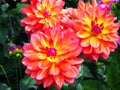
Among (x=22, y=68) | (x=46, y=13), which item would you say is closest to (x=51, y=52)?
(x=46, y=13)

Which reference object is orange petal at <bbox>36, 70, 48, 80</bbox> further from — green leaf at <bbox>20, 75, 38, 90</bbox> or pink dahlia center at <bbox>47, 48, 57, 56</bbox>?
green leaf at <bbox>20, 75, 38, 90</bbox>

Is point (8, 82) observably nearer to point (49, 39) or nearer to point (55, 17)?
point (55, 17)

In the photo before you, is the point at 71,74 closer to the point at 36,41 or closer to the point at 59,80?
the point at 59,80

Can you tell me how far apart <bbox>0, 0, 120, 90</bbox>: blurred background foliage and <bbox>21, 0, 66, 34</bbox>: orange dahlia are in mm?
162

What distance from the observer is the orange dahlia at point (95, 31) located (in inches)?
46.7

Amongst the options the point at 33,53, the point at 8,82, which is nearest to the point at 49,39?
the point at 33,53

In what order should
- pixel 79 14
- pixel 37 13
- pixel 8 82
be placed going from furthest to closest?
pixel 8 82
pixel 37 13
pixel 79 14

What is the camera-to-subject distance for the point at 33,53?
1.14 meters

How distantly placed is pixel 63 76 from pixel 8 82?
1.64 ft

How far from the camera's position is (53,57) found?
3.79ft

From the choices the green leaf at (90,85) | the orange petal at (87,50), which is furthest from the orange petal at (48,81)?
the green leaf at (90,85)

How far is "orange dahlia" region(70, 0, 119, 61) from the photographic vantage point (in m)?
1.19

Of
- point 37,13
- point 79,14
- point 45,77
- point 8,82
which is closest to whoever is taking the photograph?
point 45,77

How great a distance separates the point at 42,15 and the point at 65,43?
0.22m
